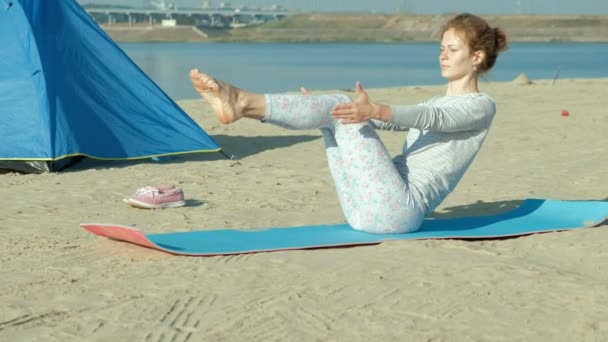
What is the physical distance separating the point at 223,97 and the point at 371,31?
261ft

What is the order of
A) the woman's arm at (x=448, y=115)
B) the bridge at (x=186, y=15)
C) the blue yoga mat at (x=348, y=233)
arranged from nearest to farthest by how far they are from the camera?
the woman's arm at (x=448, y=115) < the blue yoga mat at (x=348, y=233) < the bridge at (x=186, y=15)

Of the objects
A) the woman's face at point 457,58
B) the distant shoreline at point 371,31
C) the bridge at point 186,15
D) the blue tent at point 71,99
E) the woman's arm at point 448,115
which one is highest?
the woman's face at point 457,58

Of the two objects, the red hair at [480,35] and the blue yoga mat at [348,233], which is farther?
the red hair at [480,35]

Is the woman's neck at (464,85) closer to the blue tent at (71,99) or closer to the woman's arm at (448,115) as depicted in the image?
the woman's arm at (448,115)

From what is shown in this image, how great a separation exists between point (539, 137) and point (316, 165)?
2.25 metres

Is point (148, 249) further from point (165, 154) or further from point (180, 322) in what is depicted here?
point (165, 154)

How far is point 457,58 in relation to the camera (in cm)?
437

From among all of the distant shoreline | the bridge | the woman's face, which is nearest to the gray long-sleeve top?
the woman's face

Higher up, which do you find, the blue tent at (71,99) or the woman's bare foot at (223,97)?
the woman's bare foot at (223,97)

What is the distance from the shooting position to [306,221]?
501 cm

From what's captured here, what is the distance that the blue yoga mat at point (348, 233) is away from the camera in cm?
408

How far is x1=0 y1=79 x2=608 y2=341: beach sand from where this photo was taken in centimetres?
310

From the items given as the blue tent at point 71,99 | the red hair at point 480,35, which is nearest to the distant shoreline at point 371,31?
the blue tent at point 71,99

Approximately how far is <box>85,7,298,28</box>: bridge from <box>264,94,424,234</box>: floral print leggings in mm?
78566
